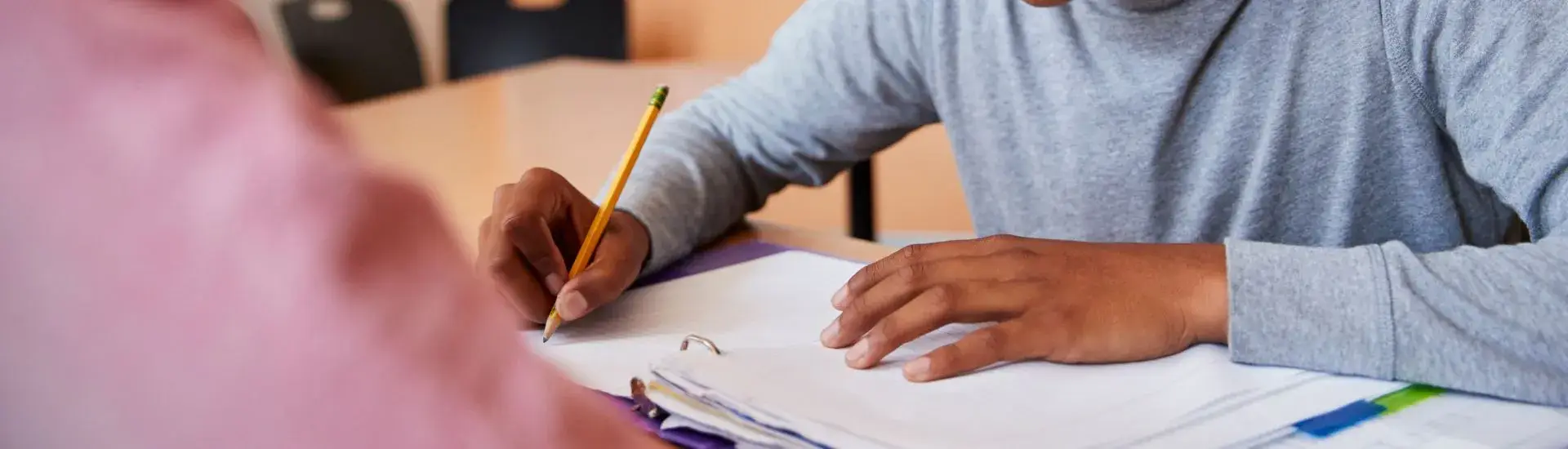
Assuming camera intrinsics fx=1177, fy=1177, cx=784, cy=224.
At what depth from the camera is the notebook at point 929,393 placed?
515 mm

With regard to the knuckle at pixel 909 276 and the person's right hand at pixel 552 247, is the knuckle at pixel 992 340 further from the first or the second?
the person's right hand at pixel 552 247

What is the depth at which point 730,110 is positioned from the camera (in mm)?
1085

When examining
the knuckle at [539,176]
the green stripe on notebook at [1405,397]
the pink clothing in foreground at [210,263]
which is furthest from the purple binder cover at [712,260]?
the pink clothing in foreground at [210,263]

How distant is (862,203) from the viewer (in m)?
1.73

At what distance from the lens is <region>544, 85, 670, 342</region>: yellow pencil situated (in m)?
0.80

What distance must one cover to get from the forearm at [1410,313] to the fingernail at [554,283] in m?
0.41

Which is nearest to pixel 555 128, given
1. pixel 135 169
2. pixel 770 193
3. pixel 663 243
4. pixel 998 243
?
pixel 770 193

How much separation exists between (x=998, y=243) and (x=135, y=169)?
580mm

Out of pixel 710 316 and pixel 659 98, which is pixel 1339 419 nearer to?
pixel 710 316

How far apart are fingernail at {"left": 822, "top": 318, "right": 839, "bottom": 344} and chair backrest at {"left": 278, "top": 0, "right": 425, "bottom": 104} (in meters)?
2.39

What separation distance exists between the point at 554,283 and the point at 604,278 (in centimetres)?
3

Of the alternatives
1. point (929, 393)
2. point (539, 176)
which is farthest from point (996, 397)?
point (539, 176)

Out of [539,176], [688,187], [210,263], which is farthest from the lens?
[688,187]

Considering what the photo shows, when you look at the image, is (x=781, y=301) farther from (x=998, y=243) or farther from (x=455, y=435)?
(x=455, y=435)
